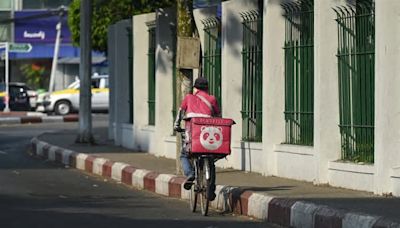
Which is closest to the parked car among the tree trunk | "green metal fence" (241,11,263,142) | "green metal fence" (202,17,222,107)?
"green metal fence" (202,17,222,107)

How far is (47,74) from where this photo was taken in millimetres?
54750

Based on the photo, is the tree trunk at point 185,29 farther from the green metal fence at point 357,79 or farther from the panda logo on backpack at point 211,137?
the panda logo on backpack at point 211,137

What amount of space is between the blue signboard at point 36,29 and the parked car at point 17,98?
34.1ft

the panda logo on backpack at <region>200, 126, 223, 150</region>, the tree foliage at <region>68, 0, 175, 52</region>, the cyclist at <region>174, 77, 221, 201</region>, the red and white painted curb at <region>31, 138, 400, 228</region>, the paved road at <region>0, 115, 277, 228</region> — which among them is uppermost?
the tree foliage at <region>68, 0, 175, 52</region>

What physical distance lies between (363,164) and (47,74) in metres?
43.5

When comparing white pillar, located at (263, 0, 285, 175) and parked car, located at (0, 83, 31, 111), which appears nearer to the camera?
white pillar, located at (263, 0, 285, 175)

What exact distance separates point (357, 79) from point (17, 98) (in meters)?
32.0

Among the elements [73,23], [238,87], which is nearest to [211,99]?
[238,87]

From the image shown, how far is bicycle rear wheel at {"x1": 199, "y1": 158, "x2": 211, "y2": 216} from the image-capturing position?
38.9ft

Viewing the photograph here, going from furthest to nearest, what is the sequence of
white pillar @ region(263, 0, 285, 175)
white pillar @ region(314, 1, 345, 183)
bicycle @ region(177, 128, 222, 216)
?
white pillar @ region(263, 0, 285, 175), white pillar @ region(314, 1, 345, 183), bicycle @ region(177, 128, 222, 216)

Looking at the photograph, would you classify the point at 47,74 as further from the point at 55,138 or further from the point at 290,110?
the point at 290,110

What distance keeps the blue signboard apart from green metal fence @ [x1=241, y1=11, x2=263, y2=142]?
37998 mm

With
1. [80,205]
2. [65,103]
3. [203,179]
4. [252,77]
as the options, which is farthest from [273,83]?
[65,103]

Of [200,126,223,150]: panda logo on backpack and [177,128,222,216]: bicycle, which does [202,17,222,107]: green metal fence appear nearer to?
[177,128,222,216]: bicycle
